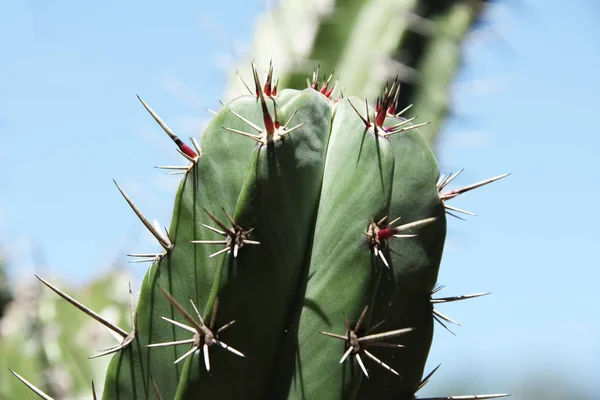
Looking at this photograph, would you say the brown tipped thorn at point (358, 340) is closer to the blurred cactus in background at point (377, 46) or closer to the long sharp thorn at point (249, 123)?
the long sharp thorn at point (249, 123)

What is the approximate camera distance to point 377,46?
3707 millimetres

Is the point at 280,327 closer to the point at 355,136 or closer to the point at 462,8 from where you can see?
the point at 355,136

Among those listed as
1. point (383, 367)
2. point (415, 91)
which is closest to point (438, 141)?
point (415, 91)

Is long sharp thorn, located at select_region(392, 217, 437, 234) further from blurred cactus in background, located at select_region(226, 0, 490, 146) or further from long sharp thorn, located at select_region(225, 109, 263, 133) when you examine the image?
blurred cactus in background, located at select_region(226, 0, 490, 146)

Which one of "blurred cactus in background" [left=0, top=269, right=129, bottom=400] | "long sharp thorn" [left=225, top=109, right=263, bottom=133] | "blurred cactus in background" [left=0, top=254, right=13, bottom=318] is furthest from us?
"blurred cactus in background" [left=0, top=254, right=13, bottom=318]

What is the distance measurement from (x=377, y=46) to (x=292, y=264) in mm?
2371

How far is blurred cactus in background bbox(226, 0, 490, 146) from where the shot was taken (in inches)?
143

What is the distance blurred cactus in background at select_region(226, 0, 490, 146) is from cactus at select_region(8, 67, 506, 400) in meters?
1.99

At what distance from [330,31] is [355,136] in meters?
2.25

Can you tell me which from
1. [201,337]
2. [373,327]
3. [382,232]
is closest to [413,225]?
[382,232]

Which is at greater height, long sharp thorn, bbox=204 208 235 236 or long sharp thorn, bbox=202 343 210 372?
long sharp thorn, bbox=204 208 235 236

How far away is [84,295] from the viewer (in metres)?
3.67

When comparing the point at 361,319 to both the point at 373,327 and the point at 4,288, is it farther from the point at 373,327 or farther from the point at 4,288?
the point at 4,288

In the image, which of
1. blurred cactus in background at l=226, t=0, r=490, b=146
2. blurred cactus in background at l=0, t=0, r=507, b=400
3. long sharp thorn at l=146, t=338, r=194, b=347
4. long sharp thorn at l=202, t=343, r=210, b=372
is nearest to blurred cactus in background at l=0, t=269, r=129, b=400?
blurred cactus in background at l=226, t=0, r=490, b=146
